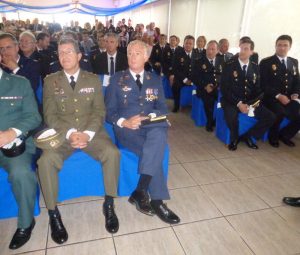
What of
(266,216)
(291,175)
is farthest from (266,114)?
(266,216)

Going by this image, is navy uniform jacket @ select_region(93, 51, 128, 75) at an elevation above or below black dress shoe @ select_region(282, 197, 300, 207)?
above

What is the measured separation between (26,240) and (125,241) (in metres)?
0.69

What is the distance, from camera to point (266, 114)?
134 inches

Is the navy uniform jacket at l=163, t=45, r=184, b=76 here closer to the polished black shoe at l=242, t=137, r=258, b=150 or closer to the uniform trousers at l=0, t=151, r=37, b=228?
the polished black shoe at l=242, t=137, r=258, b=150

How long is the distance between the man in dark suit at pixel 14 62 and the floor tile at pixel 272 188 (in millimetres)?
2553

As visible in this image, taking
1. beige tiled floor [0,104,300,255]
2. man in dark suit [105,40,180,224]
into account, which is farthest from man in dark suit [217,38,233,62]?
man in dark suit [105,40,180,224]

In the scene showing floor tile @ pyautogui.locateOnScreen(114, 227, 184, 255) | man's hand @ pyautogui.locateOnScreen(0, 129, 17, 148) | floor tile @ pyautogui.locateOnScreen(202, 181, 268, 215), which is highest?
man's hand @ pyautogui.locateOnScreen(0, 129, 17, 148)

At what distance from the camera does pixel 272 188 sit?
2590 mm

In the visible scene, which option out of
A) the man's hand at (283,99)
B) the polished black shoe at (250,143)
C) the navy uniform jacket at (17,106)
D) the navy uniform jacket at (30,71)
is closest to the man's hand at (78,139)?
the navy uniform jacket at (17,106)

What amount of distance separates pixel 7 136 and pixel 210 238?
162 centimetres

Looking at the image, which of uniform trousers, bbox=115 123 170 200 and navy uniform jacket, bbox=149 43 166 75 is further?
navy uniform jacket, bbox=149 43 166 75

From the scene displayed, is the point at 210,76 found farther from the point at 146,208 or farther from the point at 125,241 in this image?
the point at 125,241

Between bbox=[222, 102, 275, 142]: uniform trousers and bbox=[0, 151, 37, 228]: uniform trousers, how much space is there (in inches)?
98.6

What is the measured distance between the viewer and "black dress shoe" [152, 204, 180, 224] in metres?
2.05
